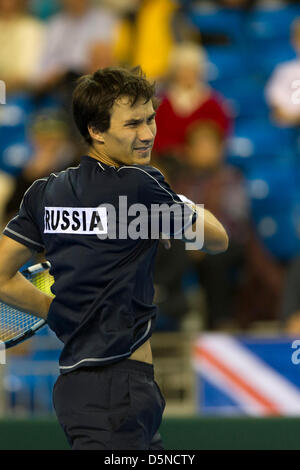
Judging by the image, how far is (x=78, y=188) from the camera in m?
3.18

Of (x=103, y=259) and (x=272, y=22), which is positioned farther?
(x=272, y=22)

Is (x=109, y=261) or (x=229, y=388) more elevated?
(x=229, y=388)

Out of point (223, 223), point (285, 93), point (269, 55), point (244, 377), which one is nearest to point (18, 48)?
point (269, 55)

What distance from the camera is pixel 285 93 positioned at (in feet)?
26.2

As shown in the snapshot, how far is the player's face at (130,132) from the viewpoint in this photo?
3184 millimetres

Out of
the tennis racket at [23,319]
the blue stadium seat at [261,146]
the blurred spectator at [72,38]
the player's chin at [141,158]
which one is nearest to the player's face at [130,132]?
the player's chin at [141,158]

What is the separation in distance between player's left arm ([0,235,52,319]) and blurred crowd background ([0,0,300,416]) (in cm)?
326

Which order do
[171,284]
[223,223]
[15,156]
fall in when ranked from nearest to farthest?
1. [171,284]
2. [223,223]
3. [15,156]

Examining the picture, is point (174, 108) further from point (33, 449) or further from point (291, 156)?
point (33, 449)

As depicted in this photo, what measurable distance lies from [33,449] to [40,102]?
455 centimetres

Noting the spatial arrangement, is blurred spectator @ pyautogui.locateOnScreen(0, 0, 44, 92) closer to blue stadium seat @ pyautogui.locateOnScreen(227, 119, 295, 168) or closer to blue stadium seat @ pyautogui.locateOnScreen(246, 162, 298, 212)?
blue stadium seat @ pyautogui.locateOnScreen(227, 119, 295, 168)

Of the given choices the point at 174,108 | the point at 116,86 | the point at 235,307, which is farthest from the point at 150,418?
the point at 174,108

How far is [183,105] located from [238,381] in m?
→ 2.57

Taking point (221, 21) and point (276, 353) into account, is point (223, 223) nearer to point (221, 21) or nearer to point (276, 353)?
point (276, 353)
